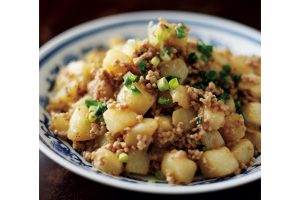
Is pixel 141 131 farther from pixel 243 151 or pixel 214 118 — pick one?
pixel 243 151

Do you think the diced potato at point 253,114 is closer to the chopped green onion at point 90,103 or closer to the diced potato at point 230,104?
the diced potato at point 230,104

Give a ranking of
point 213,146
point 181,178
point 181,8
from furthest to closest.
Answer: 1. point 181,8
2. point 213,146
3. point 181,178

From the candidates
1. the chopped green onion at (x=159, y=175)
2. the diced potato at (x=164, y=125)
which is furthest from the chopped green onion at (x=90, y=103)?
the chopped green onion at (x=159, y=175)

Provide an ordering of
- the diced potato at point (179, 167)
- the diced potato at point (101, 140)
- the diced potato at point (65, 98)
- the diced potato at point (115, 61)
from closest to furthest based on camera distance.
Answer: the diced potato at point (179, 167) < the diced potato at point (101, 140) < the diced potato at point (115, 61) < the diced potato at point (65, 98)

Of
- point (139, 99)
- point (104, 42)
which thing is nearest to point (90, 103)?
point (139, 99)

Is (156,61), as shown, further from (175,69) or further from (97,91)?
(97,91)

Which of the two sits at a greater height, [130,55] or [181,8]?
[181,8]

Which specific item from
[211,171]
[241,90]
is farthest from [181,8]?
[211,171]
